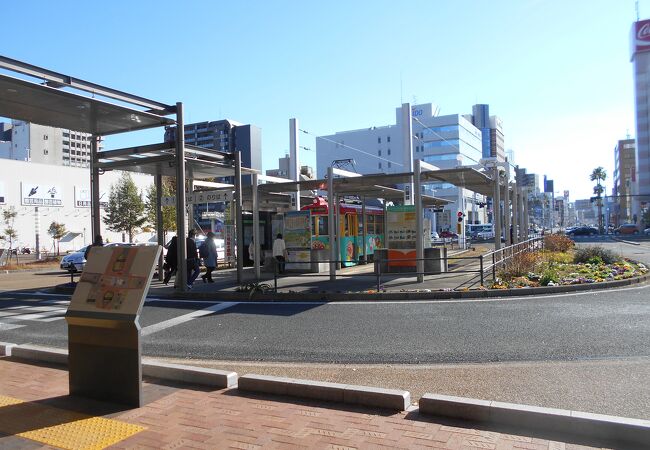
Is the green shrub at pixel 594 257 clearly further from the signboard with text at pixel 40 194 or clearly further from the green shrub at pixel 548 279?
the signboard with text at pixel 40 194

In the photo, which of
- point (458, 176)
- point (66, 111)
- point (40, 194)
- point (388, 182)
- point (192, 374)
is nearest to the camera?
point (192, 374)

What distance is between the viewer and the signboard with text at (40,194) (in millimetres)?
55969

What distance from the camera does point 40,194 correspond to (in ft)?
189

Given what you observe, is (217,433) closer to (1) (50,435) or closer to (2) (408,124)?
(1) (50,435)

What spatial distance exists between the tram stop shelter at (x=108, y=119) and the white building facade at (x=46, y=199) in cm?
4149

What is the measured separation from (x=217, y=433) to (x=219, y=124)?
13880 cm

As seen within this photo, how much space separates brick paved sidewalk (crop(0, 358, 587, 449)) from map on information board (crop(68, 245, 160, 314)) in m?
0.95

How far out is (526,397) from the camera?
5.11 metres

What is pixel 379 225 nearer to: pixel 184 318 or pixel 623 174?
pixel 184 318

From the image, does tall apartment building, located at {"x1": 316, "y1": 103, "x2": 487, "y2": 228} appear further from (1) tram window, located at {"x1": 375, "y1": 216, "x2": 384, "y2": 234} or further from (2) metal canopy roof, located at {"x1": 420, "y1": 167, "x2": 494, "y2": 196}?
(2) metal canopy roof, located at {"x1": 420, "y1": 167, "x2": 494, "y2": 196}

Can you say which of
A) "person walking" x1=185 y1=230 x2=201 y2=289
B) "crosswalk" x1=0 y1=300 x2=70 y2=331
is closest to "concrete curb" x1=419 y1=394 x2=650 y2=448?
"crosswalk" x1=0 y1=300 x2=70 y2=331

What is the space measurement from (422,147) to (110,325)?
105m

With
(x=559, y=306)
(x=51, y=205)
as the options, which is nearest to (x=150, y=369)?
(x=559, y=306)

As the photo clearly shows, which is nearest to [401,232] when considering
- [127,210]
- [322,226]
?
[322,226]
